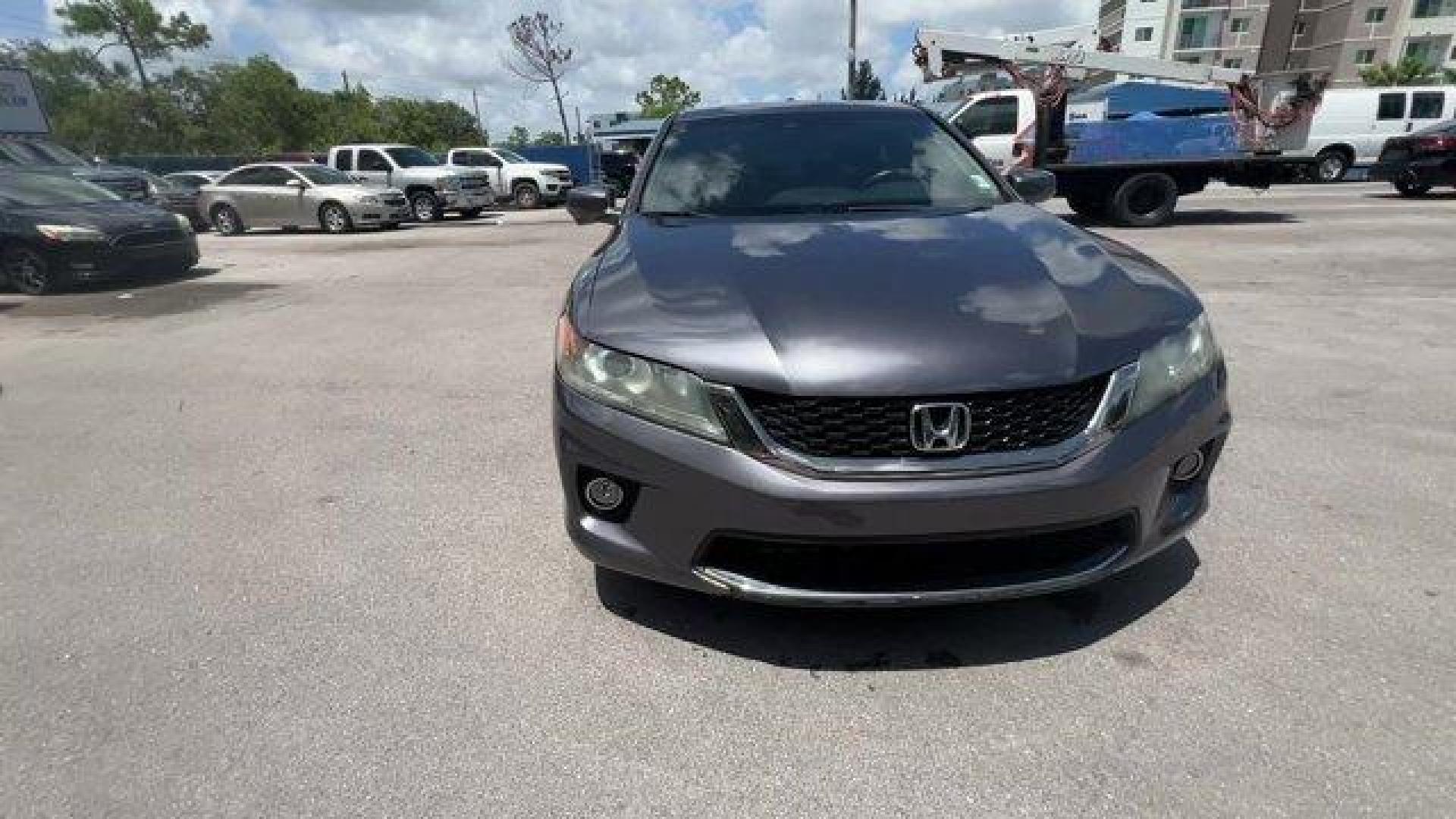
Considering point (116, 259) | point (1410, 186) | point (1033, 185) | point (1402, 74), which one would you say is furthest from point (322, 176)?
point (1402, 74)

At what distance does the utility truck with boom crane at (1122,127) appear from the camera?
12.3m

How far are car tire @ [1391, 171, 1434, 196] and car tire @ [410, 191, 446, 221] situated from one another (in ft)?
67.4

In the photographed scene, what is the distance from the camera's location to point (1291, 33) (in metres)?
59.3

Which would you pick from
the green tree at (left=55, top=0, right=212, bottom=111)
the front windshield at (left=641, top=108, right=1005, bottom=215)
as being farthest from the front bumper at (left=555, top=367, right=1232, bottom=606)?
the green tree at (left=55, top=0, right=212, bottom=111)

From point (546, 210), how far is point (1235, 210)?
56.4 feet

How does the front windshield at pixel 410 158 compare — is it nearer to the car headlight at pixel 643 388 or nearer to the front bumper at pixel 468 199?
the front bumper at pixel 468 199

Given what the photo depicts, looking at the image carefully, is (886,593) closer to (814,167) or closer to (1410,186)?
(814,167)

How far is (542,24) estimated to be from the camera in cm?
4322

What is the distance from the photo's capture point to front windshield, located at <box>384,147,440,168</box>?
747 inches

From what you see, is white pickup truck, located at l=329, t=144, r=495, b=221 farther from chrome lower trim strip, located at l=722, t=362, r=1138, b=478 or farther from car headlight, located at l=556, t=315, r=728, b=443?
chrome lower trim strip, located at l=722, t=362, r=1138, b=478

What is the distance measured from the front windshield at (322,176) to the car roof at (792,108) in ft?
50.6

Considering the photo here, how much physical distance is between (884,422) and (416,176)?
19.4m

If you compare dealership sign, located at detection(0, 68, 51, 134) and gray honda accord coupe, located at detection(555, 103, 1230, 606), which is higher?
dealership sign, located at detection(0, 68, 51, 134)

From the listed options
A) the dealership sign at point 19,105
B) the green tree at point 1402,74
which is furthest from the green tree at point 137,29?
the green tree at point 1402,74
